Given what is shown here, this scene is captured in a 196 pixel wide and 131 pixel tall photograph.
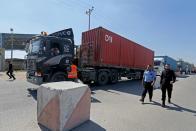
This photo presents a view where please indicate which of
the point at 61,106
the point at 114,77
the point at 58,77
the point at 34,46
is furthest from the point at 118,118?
the point at 114,77

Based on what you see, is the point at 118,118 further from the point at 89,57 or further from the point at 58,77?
the point at 89,57

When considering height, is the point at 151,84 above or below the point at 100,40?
below

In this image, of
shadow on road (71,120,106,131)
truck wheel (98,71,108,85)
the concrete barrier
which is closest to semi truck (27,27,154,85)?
truck wheel (98,71,108,85)

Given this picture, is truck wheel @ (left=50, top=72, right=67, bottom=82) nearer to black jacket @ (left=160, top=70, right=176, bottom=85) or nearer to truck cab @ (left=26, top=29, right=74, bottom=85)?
truck cab @ (left=26, top=29, right=74, bottom=85)

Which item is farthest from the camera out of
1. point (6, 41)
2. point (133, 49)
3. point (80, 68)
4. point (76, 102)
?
point (6, 41)

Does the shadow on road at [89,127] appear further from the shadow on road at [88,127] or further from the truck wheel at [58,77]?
the truck wheel at [58,77]

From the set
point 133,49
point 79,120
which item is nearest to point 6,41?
point 133,49

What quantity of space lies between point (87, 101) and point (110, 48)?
10.1 metres

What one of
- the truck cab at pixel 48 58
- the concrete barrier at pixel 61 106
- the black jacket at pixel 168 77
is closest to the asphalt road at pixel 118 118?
the concrete barrier at pixel 61 106

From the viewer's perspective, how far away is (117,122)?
5.81 metres

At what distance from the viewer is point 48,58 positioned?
10.3 m

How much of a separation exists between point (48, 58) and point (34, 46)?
1056 mm

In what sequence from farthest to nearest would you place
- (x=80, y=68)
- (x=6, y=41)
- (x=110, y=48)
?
(x=6, y=41)
(x=110, y=48)
(x=80, y=68)

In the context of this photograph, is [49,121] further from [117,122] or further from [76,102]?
[117,122]
